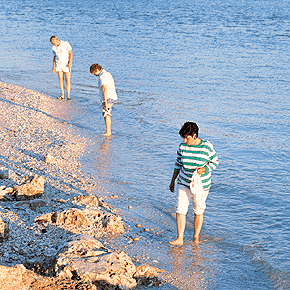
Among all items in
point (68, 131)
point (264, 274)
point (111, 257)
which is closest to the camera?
point (111, 257)

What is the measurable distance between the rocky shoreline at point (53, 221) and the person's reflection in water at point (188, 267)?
0.27m

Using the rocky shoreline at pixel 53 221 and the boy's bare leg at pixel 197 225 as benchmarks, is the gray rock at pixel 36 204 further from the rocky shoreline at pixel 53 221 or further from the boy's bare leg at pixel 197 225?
the boy's bare leg at pixel 197 225

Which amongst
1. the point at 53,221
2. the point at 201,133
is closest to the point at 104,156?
the point at 201,133

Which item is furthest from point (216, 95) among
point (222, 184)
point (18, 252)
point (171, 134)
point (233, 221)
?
point (18, 252)

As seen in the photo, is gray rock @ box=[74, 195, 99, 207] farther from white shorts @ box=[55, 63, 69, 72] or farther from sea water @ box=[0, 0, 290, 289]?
white shorts @ box=[55, 63, 69, 72]

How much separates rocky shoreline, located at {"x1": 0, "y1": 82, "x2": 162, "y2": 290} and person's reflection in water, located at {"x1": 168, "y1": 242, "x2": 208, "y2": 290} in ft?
0.90

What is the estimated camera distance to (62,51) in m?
11.4

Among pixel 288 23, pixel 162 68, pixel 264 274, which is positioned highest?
pixel 288 23

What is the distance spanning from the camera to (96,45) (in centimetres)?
2320

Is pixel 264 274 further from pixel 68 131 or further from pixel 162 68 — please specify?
pixel 162 68

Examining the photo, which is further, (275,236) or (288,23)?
(288,23)

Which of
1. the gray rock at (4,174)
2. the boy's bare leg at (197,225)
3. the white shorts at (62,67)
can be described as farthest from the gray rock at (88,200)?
the white shorts at (62,67)

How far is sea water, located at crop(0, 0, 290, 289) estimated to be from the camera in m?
5.00

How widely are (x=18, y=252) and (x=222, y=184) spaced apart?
406 centimetres
